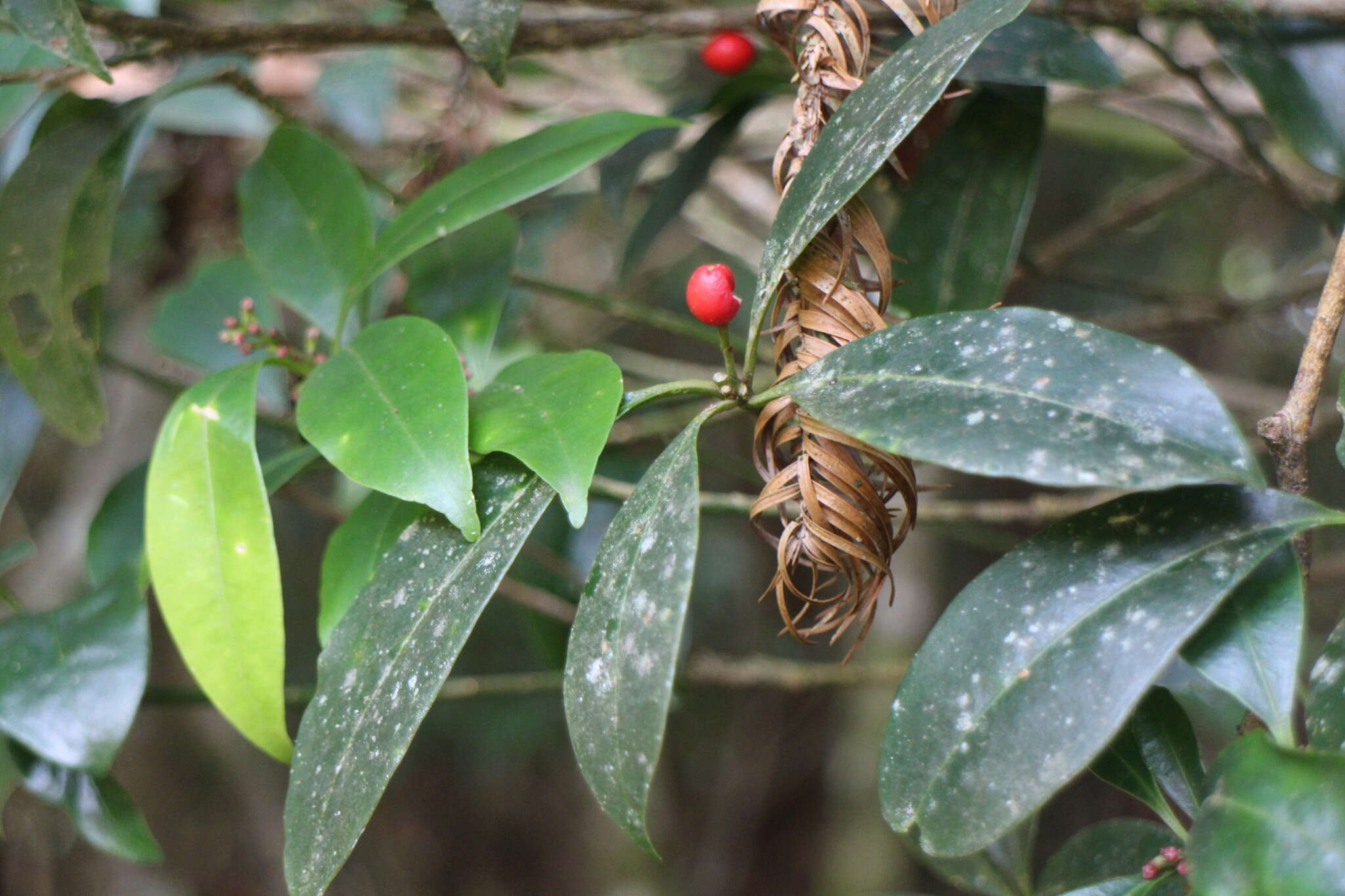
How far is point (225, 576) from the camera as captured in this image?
651mm

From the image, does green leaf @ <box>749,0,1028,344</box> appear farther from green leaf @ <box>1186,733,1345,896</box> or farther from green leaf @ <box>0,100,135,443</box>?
green leaf @ <box>0,100,135,443</box>

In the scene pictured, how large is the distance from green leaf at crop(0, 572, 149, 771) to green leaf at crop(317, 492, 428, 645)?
165mm

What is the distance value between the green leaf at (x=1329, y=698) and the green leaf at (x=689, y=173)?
70cm

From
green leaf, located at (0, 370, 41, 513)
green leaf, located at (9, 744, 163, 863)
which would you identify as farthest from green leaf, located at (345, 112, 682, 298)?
green leaf, located at (9, 744, 163, 863)

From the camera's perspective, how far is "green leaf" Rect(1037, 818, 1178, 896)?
0.72m

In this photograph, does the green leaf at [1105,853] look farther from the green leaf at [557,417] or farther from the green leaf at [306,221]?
the green leaf at [306,221]

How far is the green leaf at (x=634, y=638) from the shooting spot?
45 cm

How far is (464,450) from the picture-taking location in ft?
1.87

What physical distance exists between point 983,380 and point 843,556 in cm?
13

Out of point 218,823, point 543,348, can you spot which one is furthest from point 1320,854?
point 218,823

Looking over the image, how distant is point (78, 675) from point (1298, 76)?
1.10m

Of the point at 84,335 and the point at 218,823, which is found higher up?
the point at 84,335

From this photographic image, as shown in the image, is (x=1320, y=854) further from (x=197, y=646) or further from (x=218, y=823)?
(x=218, y=823)

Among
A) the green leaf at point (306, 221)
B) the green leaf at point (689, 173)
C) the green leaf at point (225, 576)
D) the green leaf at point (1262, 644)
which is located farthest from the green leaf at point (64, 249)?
the green leaf at point (1262, 644)
